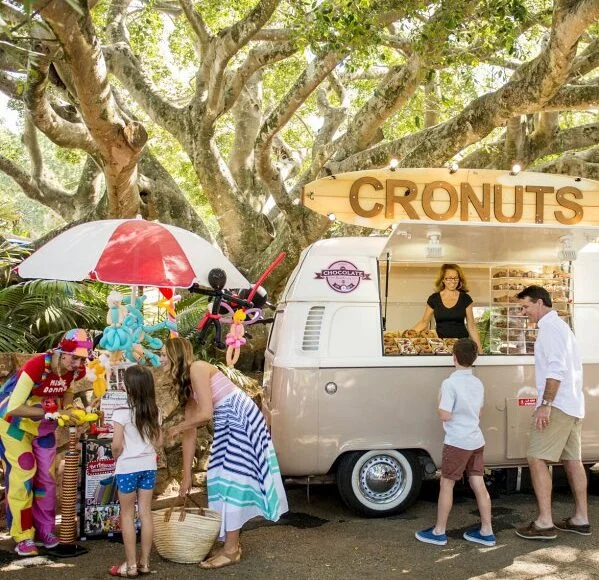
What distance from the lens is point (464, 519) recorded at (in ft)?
22.5

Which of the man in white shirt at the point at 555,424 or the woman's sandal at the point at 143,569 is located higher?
the man in white shirt at the point at 555,424

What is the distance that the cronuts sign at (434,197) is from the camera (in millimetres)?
7812

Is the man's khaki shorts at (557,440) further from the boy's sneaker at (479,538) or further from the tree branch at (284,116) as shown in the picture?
the tree branch at (284,116)

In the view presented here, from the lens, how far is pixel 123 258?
5.91 meters

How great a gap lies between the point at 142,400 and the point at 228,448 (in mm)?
770

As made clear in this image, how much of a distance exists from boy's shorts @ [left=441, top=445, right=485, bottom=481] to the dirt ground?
0.56 meters

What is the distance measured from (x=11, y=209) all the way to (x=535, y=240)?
6793 millimetres

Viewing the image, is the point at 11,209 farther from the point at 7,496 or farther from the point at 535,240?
the point at 535,240

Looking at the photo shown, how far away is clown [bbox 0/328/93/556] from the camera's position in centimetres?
569

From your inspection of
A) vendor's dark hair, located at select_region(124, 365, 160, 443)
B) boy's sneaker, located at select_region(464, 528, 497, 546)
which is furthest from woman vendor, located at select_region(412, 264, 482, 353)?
vendor's dark hair, located at select_region(124, 365, 160, 443)

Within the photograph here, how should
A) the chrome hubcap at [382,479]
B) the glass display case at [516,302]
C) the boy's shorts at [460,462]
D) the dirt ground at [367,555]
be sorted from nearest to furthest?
the dirt ground at [367,555] < the boy's shorts at [460,462] < the chrome hubcap at [382,479] < the glass display case at [516,302]

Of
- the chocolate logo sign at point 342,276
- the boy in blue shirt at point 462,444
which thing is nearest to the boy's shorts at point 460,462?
the boy in blue shirt at point 462,444

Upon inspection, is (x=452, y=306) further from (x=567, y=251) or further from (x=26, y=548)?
(x=26, y=548)

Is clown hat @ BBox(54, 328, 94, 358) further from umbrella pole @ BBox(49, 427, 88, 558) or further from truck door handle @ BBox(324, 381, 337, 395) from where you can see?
truck door handle @ BBox(324, 381, 337, 395)
